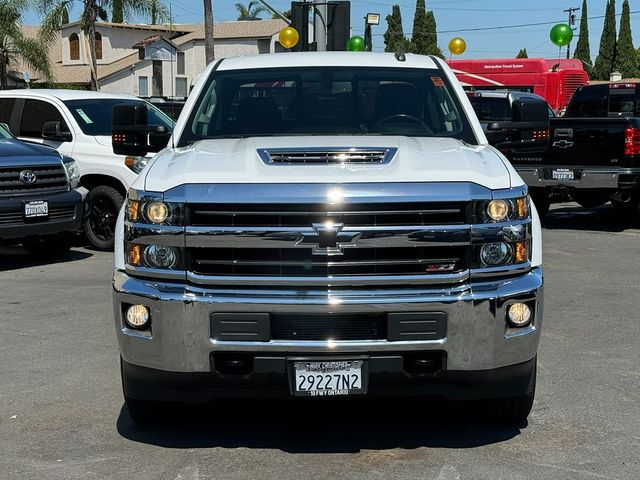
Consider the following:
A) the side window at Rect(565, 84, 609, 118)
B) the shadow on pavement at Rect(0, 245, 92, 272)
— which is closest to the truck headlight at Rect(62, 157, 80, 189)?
the shadow on pavement at Rect(0, 245, 92, 272)

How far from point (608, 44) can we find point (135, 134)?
8348 centimetres

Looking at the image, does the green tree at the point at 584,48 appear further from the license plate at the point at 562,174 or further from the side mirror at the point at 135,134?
the side mirror at the point at 135,134

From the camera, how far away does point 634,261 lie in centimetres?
1131

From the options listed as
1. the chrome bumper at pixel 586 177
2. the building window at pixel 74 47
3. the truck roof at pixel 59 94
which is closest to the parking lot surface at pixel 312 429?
the truck roof at pixel 59 94

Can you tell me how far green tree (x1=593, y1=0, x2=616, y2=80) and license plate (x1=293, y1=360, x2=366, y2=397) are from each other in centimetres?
8235

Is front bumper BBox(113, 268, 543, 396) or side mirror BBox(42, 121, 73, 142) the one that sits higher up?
side mirror BBox(42, 121, 73, 142)

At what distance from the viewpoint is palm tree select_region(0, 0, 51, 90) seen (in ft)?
130

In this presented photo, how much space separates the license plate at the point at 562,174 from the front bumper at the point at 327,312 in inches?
377

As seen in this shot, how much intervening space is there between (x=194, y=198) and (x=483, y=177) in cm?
131

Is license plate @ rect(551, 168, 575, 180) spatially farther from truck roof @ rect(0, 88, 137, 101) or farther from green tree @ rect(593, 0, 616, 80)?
green tree @ rect(593, 0, 616, 80)

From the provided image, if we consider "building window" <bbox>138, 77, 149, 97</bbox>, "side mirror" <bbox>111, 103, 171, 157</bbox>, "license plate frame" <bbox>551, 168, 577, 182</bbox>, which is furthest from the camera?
"building window" <bbox>138, 77, 149, 97</bbox>

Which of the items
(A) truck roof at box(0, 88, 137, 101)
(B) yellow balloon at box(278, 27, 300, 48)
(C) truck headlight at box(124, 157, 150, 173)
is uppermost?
(B) yellow balloon at box(278, 27, 300, 48)

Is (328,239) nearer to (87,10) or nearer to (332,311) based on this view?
(332,311)

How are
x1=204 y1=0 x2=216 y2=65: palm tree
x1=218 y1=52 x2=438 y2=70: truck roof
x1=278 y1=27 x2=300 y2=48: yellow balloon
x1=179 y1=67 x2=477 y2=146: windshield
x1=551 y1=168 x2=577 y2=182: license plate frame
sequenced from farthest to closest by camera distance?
x1=204 y1=0 x2=216 y2=65: palm tree
x1=278 y1=27 x2=300 y2=48: yellow balloon
x1=551 y1=168 x2=577 y2=182: license plate frame
x1=218 y1=52 x2=438 y2=70: truck roof
x1=179 y1=67 x2=477 y2=146: windshield
